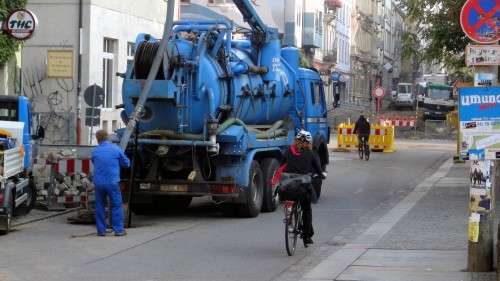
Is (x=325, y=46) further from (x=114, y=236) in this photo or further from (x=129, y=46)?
(x=114, y=236)

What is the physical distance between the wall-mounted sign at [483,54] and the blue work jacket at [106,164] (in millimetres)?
5771

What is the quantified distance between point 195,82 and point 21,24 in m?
6.09

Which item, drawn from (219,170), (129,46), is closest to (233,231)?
(219,170)

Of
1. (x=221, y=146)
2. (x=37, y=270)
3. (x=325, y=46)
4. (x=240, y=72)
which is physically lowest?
(x=37, y=270)

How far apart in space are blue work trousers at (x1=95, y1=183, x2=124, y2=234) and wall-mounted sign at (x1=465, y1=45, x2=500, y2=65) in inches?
232

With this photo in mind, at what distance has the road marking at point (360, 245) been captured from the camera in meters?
10.3

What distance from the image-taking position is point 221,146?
15.4 m

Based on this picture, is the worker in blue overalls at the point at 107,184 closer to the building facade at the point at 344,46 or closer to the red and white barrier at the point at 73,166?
the red and white barrier at the point at 73,166

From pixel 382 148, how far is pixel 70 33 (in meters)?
18.1

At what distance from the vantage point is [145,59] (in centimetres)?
1541

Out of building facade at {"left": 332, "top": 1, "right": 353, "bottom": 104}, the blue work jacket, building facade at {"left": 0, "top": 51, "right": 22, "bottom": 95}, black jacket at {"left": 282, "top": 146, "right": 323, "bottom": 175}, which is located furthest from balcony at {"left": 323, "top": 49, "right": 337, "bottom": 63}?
black jacket at {"left": 282, "top": 146, "right": 323, "bottom": 175}

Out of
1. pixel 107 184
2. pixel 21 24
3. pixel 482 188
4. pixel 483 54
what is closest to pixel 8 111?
pixel 107 184

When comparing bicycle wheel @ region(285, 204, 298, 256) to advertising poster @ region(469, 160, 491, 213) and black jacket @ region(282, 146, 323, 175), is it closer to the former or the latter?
black jacket @ region(282, 146, 323, 175)

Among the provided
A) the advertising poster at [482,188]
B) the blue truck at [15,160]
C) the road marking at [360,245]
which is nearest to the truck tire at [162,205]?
the blue truck at [15,160]
